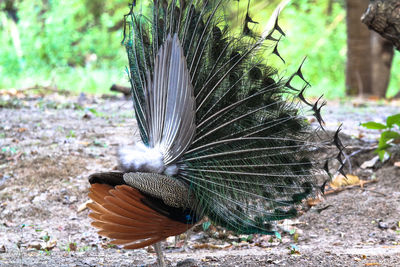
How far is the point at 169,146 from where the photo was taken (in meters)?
3.58

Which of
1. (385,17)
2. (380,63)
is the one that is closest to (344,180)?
(385,17)

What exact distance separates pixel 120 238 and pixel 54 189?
2.53 metres

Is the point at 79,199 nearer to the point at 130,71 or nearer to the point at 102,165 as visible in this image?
the point at 102,165

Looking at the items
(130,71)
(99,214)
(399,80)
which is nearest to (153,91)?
(130,71)

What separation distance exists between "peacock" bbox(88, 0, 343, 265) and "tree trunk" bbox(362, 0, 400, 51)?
1462 mm

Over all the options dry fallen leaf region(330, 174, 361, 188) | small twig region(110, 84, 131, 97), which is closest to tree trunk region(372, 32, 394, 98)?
small twig region(110, 84, 131, 97)

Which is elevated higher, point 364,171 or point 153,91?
point 153,91

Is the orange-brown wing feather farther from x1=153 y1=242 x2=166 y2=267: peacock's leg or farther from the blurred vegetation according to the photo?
the blurred vegetation

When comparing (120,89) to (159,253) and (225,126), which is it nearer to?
(225,126)

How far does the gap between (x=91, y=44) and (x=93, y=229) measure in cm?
1140

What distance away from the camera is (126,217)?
9.60ft

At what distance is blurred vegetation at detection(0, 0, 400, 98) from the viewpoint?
489 inches

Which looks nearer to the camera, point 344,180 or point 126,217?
point 126,217

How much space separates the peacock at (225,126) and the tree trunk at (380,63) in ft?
28.8
